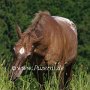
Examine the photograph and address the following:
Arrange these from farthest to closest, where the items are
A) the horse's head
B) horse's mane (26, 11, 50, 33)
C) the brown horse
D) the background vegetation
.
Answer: the background vegetation < horse's mane (26, 11, 50, 33) < the brown horse < the horse's head

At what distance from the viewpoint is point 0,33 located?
62.6 feet

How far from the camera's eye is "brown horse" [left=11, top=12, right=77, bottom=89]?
7605 millimetres

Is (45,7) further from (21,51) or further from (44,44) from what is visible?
(21,51)

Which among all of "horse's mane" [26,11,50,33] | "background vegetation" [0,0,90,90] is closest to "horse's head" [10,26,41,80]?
"horse's mane" [26,11,50,33]

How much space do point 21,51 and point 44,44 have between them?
0.96 meters

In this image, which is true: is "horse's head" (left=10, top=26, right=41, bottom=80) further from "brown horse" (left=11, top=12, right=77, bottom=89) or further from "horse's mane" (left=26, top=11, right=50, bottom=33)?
"horse's mane" (left=26, top=11, right=50, bottom=33)

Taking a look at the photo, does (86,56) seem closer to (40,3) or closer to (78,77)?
(40,3)

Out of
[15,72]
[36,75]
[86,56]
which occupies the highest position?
[15,72]

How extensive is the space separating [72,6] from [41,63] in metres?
12.8

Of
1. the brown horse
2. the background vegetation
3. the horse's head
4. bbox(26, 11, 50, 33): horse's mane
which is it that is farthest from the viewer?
the background vegetation

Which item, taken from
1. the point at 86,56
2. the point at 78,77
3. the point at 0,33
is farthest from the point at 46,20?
the point at 86,56

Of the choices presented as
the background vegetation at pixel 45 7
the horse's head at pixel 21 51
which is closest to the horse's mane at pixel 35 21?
the horse's head at pixel 21 51

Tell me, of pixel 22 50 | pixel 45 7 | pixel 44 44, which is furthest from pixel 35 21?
pixel 45 7

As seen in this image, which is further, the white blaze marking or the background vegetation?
the background vegetation
